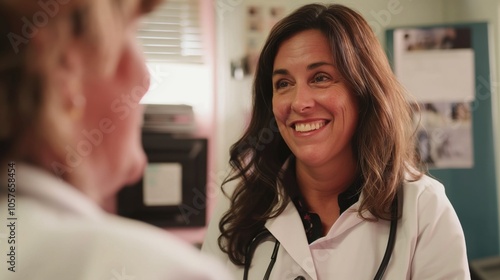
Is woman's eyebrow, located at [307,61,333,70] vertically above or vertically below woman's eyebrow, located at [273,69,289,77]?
above

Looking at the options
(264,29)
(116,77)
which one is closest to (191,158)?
(116,77)

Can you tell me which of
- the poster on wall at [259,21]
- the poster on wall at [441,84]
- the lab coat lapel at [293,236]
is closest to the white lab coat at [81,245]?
the lab coat lapel at [293,236]

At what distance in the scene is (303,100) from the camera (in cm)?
78

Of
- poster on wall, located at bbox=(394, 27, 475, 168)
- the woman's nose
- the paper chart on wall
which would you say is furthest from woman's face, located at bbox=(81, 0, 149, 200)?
poster on wall, located at bbox=(394, 27, 475, 168)

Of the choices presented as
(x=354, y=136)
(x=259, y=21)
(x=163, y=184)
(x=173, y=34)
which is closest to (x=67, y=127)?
(x=173, y=34)

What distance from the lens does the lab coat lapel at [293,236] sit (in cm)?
78

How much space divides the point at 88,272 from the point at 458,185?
1643 millimetres

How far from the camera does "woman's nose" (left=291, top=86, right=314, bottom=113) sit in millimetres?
782

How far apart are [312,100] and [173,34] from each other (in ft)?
0.99

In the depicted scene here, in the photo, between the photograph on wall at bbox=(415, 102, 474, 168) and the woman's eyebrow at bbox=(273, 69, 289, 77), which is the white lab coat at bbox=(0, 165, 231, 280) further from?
the photograph on wall at bbox=(415, 102, 474, 168)

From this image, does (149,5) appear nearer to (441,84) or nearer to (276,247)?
(276,247)

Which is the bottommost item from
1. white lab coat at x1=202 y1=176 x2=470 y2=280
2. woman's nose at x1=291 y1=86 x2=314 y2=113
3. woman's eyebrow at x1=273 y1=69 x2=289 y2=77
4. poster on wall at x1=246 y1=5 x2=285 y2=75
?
white lab coat at x1=202 y1=176 x2=470 y2=280

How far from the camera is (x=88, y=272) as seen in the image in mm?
239

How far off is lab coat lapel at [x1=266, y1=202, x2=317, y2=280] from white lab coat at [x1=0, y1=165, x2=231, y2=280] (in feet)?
1.79
